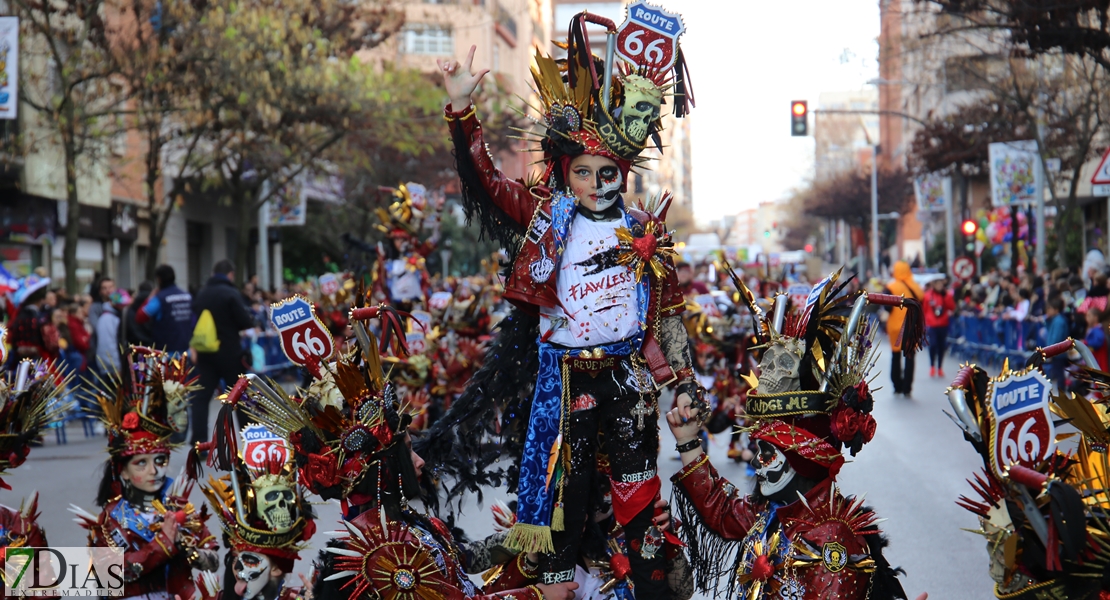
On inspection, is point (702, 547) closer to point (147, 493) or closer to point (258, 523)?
point (258, 523)

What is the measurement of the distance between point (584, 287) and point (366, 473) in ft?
4.46

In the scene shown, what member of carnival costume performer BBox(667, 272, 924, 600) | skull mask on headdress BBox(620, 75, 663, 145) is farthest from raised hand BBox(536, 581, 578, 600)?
skull mask on headdress BBox(620, 75, 663, 145)

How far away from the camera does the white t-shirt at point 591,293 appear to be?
501 centimetres

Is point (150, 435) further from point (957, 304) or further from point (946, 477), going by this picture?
point (957, 304)

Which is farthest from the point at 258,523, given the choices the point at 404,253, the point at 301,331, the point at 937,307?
the point at 937,307

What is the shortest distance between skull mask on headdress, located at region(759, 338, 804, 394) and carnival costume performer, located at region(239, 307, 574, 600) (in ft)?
4.56

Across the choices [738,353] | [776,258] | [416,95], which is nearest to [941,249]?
[776,258]

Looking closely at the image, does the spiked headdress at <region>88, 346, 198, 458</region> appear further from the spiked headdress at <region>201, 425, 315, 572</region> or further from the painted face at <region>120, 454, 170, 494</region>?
the spiked headdress at <region>201, 425, 315, 572</region>

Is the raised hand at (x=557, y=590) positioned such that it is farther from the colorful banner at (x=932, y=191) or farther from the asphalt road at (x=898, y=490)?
the colorful banner at (x=932, y=191)

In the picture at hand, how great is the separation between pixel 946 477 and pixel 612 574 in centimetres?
564

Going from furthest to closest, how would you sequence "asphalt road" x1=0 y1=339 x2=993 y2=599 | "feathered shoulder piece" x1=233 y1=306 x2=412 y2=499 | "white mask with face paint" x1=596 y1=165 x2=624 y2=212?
"asphalt road" x1=0 y1=339 x2=993 y2=599
"white mask with face paint" x1=596 y1=165 x2=624 y2=212
"feathered shoulder piece" x1=233 y1=306 x2=412 y2=499

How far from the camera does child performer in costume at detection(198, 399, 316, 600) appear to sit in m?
4.50

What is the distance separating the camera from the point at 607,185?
515 cm

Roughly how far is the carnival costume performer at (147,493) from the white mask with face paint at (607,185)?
2.19 metres
